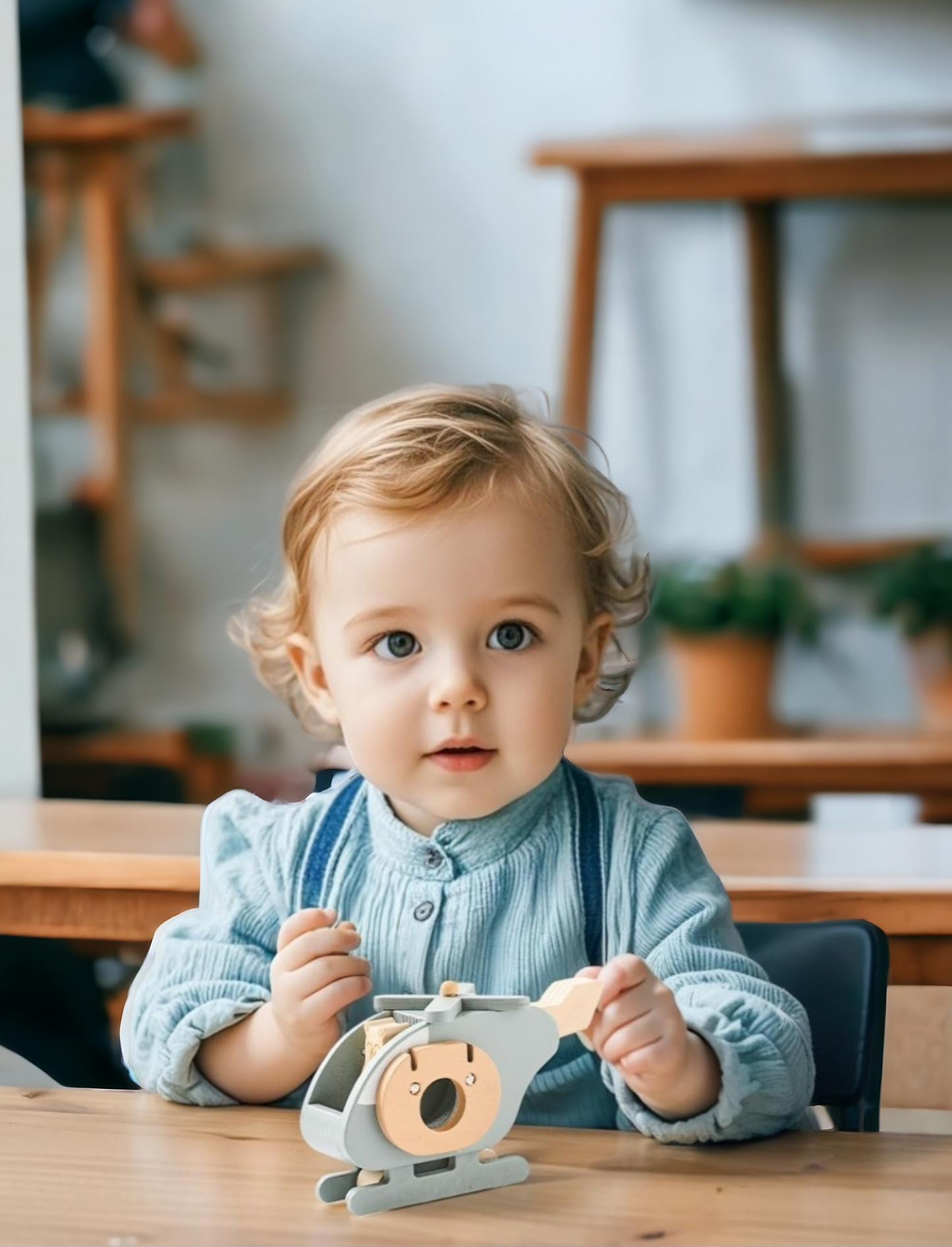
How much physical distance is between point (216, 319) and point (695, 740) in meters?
1.25

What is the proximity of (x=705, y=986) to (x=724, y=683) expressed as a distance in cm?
182

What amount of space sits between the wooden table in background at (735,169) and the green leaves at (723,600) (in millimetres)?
321

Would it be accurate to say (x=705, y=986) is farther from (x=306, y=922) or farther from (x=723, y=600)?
(x=723, y=600)

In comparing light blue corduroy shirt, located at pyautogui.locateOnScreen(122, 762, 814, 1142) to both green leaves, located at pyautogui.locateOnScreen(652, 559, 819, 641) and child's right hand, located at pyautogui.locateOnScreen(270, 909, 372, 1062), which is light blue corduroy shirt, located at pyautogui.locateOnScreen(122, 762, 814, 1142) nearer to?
child's right hand, located at pyautogui.locateOnScreen(270, 909, 372, 1062)

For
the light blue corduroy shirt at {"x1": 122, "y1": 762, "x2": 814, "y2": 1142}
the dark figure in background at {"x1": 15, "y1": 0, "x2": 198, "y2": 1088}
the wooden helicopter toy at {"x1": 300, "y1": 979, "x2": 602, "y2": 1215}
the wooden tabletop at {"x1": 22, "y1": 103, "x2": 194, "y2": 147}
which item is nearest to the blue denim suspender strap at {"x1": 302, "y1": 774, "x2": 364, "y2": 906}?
the light blue corduroy shirt at {"x1": 122, "y1": 762, "x2": 814, "y2": 1142}

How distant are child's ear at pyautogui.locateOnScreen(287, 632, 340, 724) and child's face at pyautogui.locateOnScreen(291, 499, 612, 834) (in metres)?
0.08

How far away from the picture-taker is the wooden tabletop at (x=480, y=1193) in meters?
0.67

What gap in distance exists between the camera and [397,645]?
0.90 metres

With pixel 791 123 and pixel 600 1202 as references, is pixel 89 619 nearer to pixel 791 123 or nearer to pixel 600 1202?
pixel 791 123

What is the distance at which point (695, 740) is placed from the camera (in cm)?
269

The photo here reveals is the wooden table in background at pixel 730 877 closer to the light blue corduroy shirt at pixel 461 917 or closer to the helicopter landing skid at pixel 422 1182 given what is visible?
the light blue corduroy shirt at pixel 461 917

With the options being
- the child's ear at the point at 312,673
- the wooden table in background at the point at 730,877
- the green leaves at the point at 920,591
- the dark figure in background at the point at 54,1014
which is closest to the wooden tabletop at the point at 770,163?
the green leaves at the point at 920,591

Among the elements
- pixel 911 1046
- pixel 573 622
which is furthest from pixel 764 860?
pixel 573 622

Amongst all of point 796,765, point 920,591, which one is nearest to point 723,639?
point 796,765
